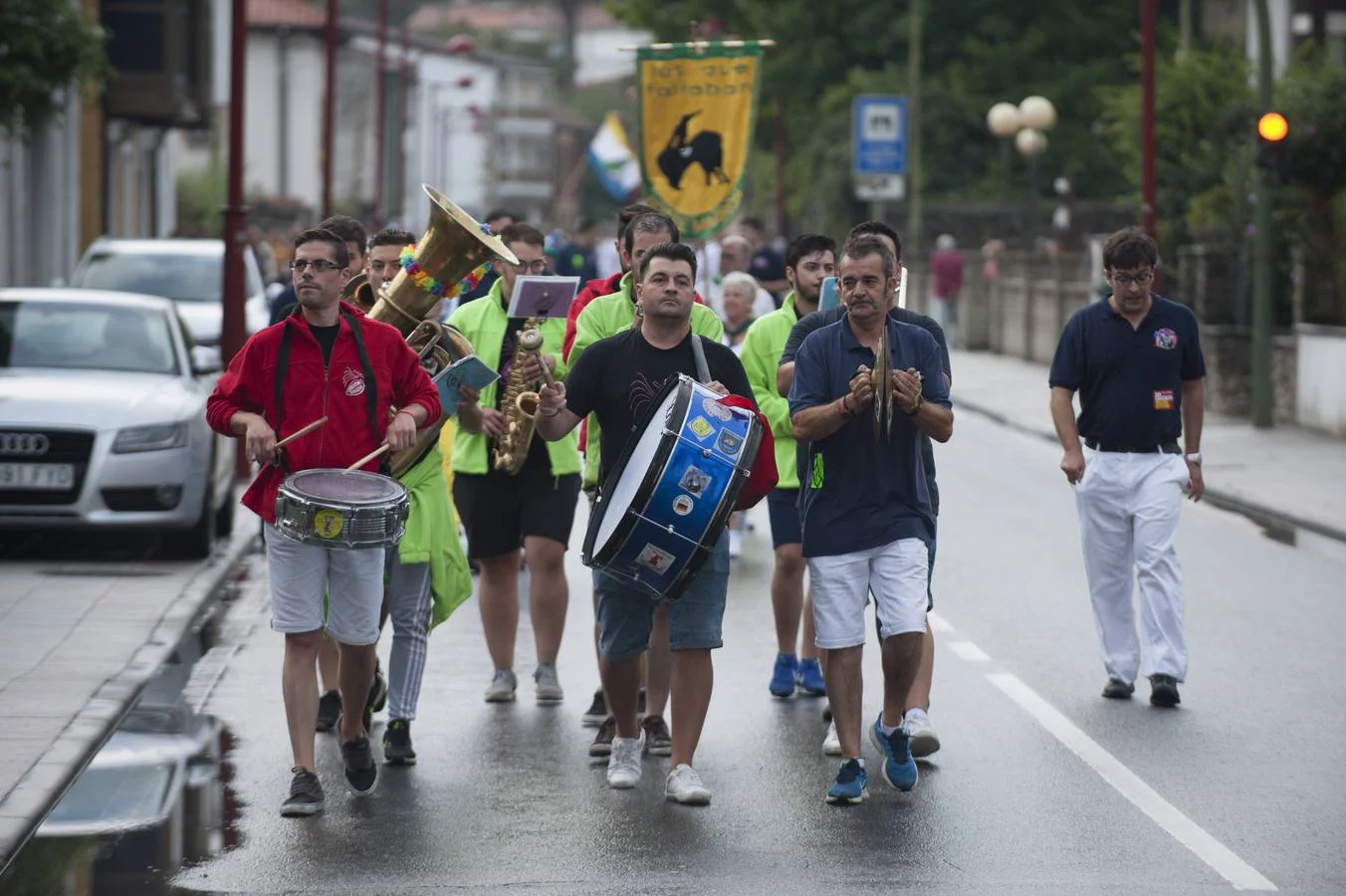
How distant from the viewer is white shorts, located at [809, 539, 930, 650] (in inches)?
306

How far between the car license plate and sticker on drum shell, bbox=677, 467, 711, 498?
272 inches

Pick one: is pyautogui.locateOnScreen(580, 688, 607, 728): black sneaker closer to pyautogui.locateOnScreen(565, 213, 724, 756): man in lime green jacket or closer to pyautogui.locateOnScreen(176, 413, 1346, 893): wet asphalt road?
pyautogui.locateOnScreen(176, 413, 1346, 893): wet asphalt road

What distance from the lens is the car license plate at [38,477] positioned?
43.9ft

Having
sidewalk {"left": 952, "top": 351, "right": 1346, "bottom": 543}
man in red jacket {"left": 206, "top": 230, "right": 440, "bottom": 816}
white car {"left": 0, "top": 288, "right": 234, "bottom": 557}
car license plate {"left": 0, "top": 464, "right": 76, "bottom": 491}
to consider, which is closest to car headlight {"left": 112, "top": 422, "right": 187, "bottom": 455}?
white car {"left": 0, "top": 288, "right": 234, "bottom": 557}

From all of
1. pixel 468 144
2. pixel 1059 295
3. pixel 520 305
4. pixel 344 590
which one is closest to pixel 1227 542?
pixel 520 305

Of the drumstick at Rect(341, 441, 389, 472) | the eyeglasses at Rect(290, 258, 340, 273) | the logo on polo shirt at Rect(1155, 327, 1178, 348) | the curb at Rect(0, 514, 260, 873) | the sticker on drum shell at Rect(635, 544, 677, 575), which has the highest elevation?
the eyeglasses at Rect(290, 258, 340, 273)

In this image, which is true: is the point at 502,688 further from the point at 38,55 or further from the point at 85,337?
the point at 38,55

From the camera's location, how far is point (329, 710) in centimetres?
911

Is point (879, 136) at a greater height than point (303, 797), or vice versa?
point (879, 136)

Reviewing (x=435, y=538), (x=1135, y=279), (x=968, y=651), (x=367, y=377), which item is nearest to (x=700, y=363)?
(x=367, y=377)

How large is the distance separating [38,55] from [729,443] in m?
13.1

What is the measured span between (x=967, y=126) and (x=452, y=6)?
117874mm

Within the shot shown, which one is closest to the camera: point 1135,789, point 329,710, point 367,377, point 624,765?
point 367,377

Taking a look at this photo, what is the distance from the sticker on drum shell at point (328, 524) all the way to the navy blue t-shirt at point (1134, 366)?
138 inches
